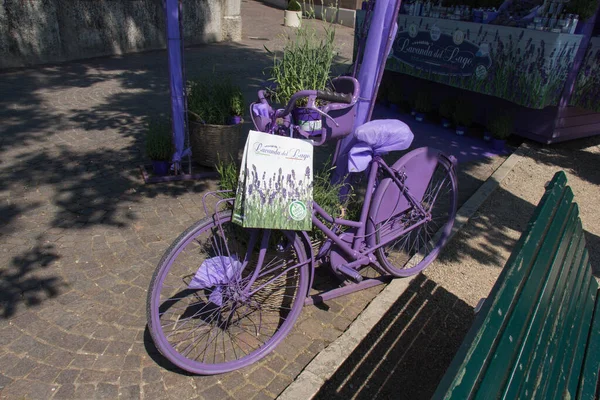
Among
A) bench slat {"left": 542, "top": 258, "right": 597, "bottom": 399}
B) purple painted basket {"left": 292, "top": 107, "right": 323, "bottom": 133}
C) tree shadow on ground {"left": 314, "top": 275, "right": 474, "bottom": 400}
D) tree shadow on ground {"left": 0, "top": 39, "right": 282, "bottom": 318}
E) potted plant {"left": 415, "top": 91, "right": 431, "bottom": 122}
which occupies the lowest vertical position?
tree shadow on ground {"left": 314, "top": 275, "right": 474, "bottom": 400}

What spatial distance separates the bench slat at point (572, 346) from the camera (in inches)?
72.7

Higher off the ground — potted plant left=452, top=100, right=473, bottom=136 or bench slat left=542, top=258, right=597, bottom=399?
bench slat left=542, top=258, right=597, bottom=399

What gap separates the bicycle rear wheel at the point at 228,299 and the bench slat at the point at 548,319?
1.39 meters

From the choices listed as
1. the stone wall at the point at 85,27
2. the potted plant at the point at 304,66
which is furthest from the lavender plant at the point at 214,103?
the stone wall at the point at 85,27

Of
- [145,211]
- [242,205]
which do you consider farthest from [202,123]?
[242,205]

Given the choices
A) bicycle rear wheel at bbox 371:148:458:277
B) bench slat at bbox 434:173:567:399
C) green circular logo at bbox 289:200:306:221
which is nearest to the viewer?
bench slat at bbox 434:173:567:399

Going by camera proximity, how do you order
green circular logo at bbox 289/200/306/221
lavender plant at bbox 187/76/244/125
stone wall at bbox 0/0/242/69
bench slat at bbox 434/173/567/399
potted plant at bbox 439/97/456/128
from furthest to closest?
stone wall at bbox 0/0/242/69 < potted plant at bbox 439/97/456/128 < lavender plant at bbox 187/76/244/125 < green circular logo at bbox 289/200/306/221 < bench slat at bbox 434/173/567/399

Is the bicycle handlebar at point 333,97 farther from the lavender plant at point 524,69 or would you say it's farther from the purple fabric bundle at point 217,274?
the lavender plant at point 524,69

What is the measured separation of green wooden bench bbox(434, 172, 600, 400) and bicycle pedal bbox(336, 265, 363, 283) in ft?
4.35

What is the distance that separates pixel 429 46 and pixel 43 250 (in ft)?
21.7

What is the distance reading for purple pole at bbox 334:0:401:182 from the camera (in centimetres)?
356

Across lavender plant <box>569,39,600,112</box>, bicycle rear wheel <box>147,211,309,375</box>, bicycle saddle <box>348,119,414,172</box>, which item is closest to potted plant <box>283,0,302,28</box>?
lavender plant <box>569,39,600,112</box>

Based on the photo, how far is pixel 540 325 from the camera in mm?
1812

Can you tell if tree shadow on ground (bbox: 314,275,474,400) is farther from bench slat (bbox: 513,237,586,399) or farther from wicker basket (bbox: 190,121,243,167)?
wicker basket (bbox: 190,121,243,167)
